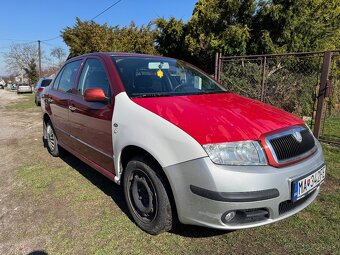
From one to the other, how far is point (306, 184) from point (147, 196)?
4.52 ft

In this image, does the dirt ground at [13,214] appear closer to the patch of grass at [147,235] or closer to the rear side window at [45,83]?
the patch of grass at [147,235]

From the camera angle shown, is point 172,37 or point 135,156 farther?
point 172,37

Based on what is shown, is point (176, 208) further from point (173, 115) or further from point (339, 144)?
point (339, 144)

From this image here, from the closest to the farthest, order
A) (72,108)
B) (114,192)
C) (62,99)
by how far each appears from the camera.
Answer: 1. (114,192)
2. (72,108)
3. (62,99)

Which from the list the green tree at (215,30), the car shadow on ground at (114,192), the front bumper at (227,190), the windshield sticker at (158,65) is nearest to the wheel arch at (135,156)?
the front bumper at (227,190)

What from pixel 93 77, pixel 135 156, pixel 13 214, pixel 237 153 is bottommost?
pixel 13 214

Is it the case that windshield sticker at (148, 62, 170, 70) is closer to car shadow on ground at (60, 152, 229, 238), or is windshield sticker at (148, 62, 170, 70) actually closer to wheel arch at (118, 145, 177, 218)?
wheel arch at (118, 145, 177, 218)

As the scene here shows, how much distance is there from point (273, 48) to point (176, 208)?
9482 mm

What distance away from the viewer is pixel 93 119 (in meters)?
3.43

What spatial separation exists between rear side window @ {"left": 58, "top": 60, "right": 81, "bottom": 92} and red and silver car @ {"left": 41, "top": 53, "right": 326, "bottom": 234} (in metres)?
→ 0.78

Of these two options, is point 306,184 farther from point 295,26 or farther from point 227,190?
point 295,26

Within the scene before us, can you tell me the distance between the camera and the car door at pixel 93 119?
10.5 ft

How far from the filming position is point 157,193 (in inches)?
101

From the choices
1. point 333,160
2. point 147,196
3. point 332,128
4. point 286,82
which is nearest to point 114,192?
point 147,196
